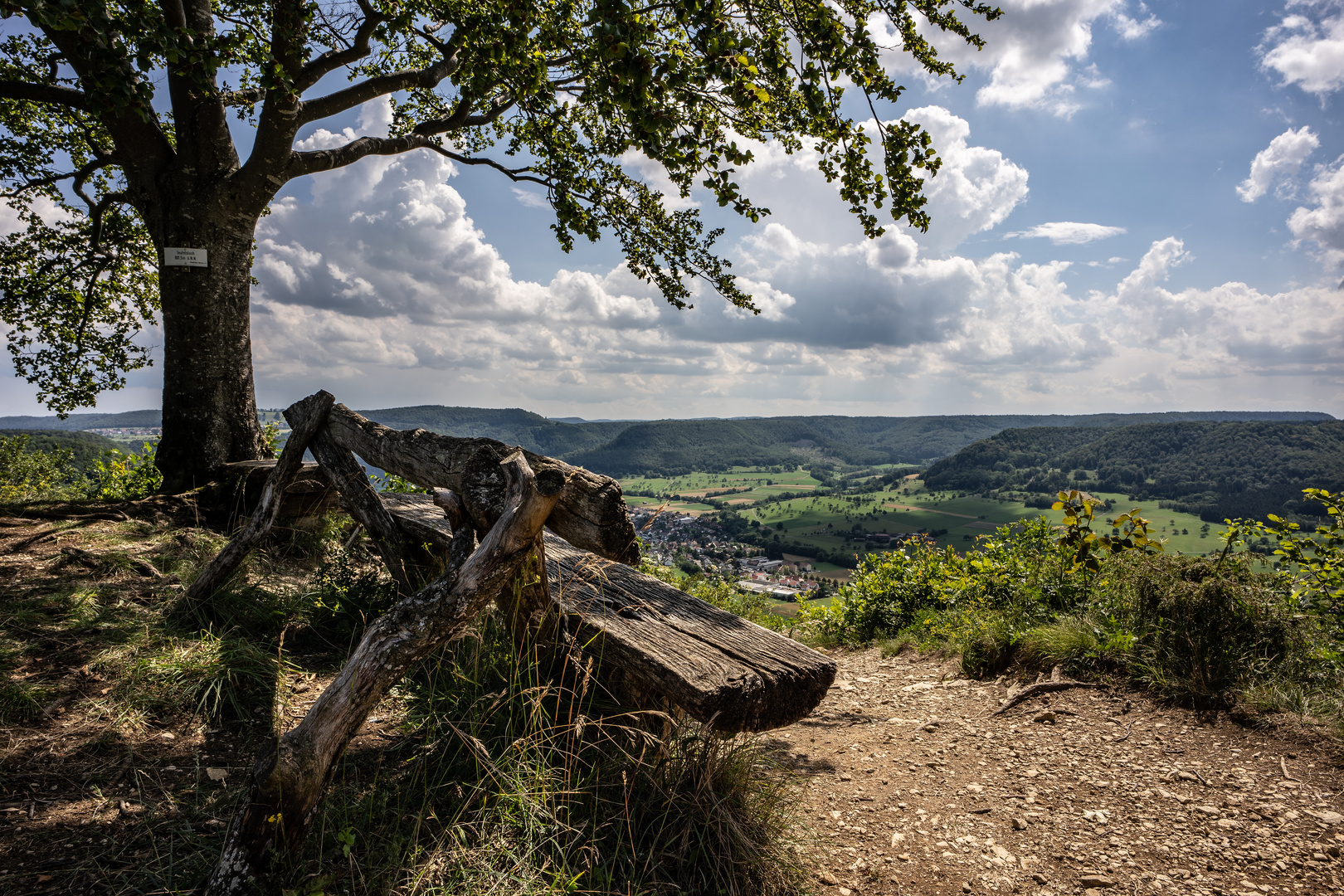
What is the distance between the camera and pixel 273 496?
4.48m

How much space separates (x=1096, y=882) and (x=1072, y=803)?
1.92ft

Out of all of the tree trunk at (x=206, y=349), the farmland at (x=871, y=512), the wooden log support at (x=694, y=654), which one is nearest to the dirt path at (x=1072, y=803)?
the wooden log support at (x=694, y=654)

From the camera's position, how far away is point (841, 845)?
267 centimetres

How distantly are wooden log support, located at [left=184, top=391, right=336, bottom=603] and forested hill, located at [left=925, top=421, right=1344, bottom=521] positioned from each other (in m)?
34.9

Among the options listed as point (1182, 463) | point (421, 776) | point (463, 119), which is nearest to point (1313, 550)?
point (421, 776)

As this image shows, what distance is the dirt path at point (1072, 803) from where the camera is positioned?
2416 mm

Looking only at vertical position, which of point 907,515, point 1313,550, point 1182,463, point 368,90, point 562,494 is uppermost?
point 368,90

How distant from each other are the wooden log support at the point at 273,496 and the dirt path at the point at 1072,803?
4.00 m

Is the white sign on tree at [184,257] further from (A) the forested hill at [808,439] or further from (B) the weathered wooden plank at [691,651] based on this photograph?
(A) the forested hill at [808,439]

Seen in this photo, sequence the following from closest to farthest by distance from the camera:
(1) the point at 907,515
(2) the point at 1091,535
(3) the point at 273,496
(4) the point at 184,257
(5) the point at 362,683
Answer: (5) the point at 362,683 → (3) the point at 273,496 → (2) the point at 1091,535 → (4) the point at 184,257 → (1) the point at 907,515

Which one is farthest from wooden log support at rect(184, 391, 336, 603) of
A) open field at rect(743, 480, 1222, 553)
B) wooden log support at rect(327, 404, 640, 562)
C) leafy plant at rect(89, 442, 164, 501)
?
open field at rect(743, 480, 1222, 553)

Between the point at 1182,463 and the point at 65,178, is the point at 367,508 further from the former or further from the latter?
the point at 1182,463

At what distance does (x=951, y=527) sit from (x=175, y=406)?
62.4m

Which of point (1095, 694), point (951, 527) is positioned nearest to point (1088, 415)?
point (951, 527)
